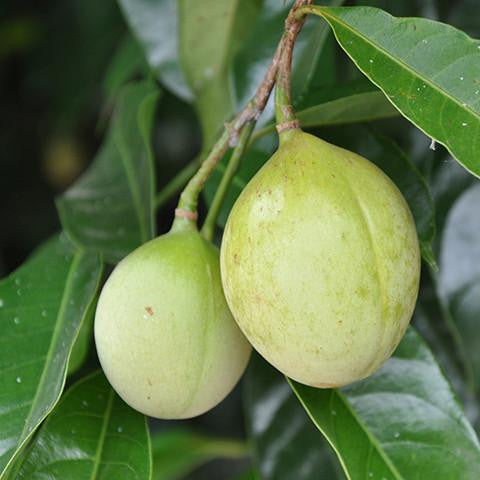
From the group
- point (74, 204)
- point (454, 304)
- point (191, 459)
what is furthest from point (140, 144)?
point (191, 459)

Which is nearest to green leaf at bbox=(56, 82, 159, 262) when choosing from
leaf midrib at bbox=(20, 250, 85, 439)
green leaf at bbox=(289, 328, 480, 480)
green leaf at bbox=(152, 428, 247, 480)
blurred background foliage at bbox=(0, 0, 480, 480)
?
leaf midrib at bbox=(20, 250, 85, 439)

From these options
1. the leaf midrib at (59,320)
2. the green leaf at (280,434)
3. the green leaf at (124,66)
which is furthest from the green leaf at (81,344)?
the green leaf at (124,66)

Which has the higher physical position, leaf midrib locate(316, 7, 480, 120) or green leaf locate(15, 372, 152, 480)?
leaf midrib locate(316, 7, 480, 120)

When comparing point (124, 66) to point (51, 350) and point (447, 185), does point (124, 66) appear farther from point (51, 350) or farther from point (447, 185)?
point (51, 350)

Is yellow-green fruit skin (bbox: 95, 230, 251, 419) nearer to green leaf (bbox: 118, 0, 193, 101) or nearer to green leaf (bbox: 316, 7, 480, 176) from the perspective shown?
green leaf (bbox: 316, 7, 480, 176)

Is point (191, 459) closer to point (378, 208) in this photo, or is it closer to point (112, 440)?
point (112, 440)

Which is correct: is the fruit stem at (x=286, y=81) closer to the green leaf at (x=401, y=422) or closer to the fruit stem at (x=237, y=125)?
the fruit stem at (x=237, y=125)
